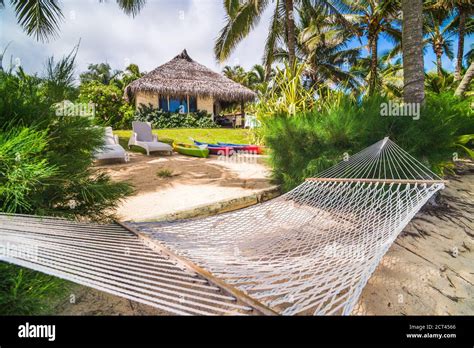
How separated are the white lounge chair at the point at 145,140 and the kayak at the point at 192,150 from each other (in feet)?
0.87

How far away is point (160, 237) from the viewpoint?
1627mm

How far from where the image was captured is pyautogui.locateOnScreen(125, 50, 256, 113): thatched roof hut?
41.3 ft

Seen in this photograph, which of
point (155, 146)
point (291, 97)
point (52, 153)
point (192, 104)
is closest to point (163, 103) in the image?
point (192, 104)

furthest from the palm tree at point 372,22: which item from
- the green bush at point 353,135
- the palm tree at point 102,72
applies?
the palm tree at point 102,72

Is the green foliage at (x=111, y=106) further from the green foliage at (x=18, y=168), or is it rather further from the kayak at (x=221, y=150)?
the green foliage at (x=18, y=168)

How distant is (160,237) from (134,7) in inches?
208

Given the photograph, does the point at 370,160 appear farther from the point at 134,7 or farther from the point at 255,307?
the point at 134,7

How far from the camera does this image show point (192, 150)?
645 cm

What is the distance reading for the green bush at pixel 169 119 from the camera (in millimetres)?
12599

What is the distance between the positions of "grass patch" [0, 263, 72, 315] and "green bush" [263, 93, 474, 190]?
261 cm

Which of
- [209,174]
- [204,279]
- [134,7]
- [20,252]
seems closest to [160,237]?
[204,279]

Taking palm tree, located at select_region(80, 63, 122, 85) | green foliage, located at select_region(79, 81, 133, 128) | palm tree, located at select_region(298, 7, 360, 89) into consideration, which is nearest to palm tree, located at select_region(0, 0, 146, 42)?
green foliage, located at select_region(79, 81, 133, 128)

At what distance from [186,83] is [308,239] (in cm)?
1297

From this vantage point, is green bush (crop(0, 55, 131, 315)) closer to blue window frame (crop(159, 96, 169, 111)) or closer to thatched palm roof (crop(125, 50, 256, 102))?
thatched palm roof (crop(125, 50, 256, 102))
